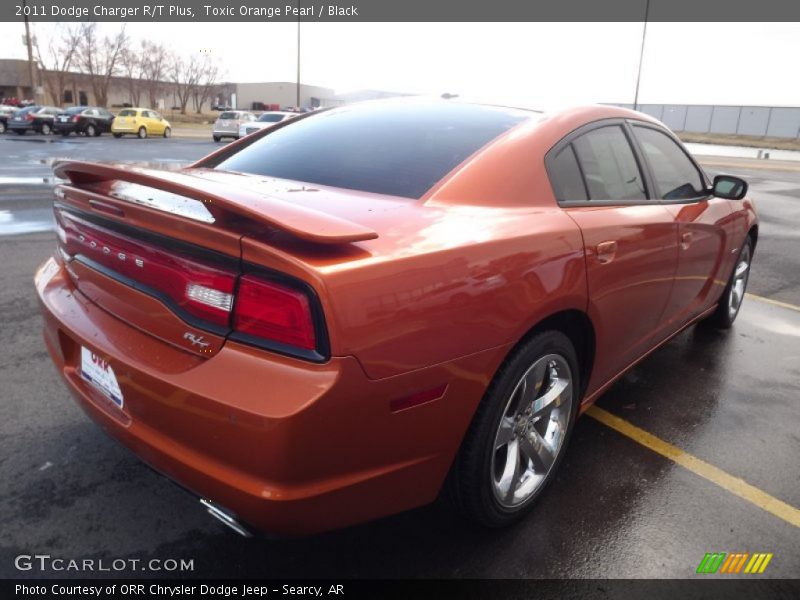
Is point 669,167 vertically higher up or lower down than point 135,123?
higher up

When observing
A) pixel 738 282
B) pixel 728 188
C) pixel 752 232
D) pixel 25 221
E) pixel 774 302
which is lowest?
pixel 774 302

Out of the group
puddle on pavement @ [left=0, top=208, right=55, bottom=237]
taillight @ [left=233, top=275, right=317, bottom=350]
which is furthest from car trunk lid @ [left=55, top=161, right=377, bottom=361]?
puddle on pavement @ [left=0, top=208, right=55, bottom=237]

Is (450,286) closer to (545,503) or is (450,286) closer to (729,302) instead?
(545,503)

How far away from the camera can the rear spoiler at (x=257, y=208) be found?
5.14ft

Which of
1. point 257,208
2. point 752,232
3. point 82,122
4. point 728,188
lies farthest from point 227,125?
point 257,208

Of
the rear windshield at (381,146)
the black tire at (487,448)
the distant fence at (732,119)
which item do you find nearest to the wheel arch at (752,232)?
the rear windshield at (381,146)

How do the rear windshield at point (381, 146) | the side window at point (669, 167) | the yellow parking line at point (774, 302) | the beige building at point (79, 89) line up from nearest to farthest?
the rear windshield at point (381, 146) < the side window at point (669, 167) < the yellow parking line at point (774, 302) < the beige building at point (79, 89)

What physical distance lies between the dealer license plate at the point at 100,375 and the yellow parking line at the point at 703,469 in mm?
2359

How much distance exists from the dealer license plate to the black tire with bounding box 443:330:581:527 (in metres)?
1.13

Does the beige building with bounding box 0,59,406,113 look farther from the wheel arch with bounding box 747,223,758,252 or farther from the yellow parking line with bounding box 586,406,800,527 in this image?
the yellow parking line with bounding box 586,406,800,527

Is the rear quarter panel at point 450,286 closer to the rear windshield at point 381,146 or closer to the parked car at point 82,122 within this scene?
the rear windshield at point 381,146

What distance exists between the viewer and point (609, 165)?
283cm

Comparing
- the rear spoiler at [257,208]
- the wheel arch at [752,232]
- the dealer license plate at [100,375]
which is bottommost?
the dealer license plate at [100,375]

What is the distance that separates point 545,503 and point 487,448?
2.09ft
